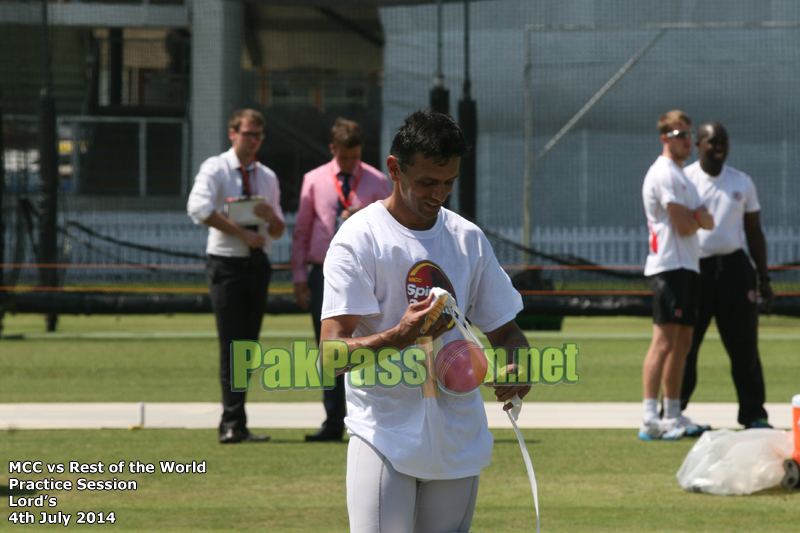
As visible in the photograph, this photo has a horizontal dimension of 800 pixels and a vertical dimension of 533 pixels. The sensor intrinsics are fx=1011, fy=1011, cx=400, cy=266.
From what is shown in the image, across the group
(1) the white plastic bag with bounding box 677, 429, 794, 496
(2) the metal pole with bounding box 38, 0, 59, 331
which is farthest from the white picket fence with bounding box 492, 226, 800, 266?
(1) the white plastic bag with bounding box 677, 429, 794, 496

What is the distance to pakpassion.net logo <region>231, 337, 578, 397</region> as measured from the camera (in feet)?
8.31

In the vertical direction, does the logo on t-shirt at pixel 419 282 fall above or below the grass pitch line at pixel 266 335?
above

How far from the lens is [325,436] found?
6.56 metres

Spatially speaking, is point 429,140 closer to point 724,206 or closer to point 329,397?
point 329,397

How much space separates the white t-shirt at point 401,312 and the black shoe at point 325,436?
3.87 metres

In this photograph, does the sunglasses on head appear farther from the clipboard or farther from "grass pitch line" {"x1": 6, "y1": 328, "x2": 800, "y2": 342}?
"grass pitch line" {"x1": 6, "y1": 328, "x2": 800, "y2": 342}

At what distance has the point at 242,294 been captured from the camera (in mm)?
6426

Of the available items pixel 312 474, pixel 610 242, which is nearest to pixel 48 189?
pixel 610 242

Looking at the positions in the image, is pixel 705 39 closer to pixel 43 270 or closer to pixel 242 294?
pixel 43 270

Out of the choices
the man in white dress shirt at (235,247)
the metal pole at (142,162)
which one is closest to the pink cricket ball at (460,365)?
the man in white dress shirt at (235,247)

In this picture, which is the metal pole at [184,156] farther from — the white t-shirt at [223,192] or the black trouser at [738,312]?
the black trouser at [738,312]

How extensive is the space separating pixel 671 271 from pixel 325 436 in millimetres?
2461

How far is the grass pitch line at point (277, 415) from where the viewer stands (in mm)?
7062

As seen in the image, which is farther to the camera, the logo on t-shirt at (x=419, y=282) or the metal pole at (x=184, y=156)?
the metal pole at (x=184, y=156)
